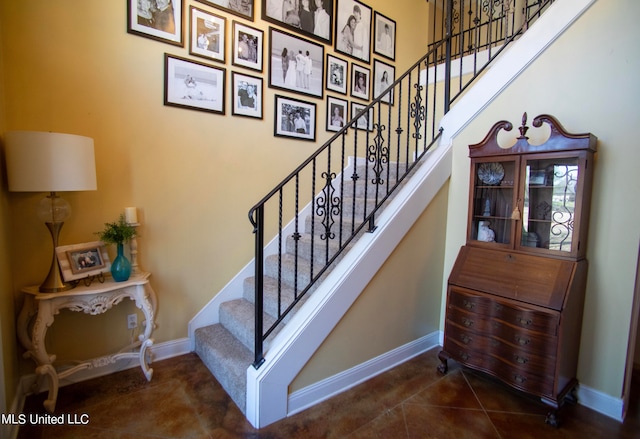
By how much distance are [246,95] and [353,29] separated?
1.66 m

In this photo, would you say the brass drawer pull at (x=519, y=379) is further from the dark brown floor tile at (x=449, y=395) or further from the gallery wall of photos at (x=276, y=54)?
the gallery wall of photos at (x=276, y=54)

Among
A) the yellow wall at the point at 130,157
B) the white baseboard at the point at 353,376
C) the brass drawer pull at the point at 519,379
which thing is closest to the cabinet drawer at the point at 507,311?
the brass drawer pull at the point at 519,379

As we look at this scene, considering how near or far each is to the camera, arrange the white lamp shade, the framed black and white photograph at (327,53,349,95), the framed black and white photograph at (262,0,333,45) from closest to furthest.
Result: 1. the white lamp shade
2. the framed black and white photograph at (262,0,333,45)
3. the framed black and white photograph at (327,53,349,95)

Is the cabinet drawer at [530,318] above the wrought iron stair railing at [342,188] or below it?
below

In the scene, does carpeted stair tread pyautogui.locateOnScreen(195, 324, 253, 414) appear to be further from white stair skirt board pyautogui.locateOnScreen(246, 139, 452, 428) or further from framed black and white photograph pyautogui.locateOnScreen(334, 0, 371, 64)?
framed black and white photograph pyautogui.locateOnScreen(334, 0, 371, 64)

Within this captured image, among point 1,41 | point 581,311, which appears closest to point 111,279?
point 1,41

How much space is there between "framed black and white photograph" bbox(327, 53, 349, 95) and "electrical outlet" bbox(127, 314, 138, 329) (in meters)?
2.81

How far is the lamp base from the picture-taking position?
6.06 ft

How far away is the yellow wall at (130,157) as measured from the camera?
1909 millimetres

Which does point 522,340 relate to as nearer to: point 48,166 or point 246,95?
point 246,95

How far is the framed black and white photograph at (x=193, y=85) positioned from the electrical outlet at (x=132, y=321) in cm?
165

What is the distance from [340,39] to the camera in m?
3.36

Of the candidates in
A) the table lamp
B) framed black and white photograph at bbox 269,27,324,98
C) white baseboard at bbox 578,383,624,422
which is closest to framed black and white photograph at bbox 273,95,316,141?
framed black and white photograph at bbox 269,27,324,98

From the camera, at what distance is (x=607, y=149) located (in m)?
1.90
